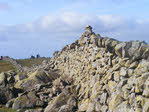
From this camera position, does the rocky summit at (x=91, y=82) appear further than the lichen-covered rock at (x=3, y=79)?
No

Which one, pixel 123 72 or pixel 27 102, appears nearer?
pixel 123 72

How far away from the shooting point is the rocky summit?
56.0 feet

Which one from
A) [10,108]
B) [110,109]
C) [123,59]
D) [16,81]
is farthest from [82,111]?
[16,81]

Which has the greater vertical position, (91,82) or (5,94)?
(91,82)

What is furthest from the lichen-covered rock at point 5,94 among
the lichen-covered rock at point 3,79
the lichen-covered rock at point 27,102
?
the lichen-covered rock at point 27,102

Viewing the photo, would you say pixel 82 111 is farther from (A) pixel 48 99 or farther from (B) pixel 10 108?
(B) pixel 10 108

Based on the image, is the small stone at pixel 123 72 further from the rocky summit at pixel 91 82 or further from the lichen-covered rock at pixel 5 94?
the lichen-covered rock at pixel 5 94

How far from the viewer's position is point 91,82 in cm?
2308

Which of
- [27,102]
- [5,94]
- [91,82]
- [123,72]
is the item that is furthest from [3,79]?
[123,72]

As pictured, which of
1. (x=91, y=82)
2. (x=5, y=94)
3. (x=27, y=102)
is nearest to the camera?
(x=91, y=82)

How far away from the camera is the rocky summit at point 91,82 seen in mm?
17078

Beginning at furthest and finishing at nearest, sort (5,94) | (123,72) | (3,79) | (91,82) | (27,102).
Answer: (3,79) → (5,94) → (27,102) → (91,82) → (123,72)

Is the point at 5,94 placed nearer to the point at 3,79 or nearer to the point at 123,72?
the point at 3,79

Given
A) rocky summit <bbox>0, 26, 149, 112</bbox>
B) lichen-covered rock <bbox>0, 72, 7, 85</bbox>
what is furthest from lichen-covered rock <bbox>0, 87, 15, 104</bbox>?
lichen-covered rock <bbox>0, 72, 7, 85</bbox>
